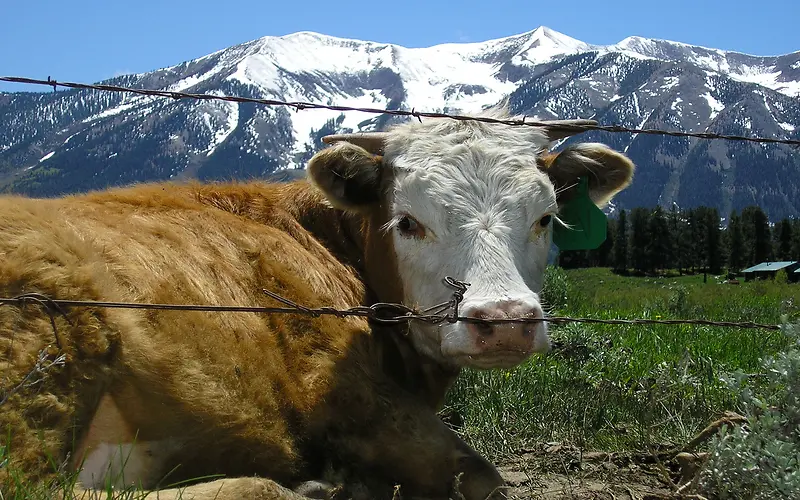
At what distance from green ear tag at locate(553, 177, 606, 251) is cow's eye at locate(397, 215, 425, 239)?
1.31 m

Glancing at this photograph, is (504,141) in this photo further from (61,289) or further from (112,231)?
(61,289)

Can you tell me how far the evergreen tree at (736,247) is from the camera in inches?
5010

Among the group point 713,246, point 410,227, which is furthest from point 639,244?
point 410,227

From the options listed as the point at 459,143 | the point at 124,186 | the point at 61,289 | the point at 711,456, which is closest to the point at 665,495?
the point at 711,456

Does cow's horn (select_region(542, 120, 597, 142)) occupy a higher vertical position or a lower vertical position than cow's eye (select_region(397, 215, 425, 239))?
higher

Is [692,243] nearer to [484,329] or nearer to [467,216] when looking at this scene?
[467,216]

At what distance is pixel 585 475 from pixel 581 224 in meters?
1.84

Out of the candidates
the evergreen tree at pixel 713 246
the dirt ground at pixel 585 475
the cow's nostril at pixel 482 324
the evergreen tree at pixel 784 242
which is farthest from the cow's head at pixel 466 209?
the evergreen tree at pixel 713 246

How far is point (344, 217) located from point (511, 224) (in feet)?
5.34

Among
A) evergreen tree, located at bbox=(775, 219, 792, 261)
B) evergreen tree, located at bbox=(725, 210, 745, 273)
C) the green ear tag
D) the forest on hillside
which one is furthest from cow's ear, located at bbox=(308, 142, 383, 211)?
evergreen tree, located at bbox=(775, 219, 792, 261)

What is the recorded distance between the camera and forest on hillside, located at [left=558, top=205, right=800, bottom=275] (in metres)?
127

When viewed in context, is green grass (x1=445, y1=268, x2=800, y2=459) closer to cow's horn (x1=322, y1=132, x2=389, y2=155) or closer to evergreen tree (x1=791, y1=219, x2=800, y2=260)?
cow's horn (x1=322, y1=132, x2=389, y2=155)

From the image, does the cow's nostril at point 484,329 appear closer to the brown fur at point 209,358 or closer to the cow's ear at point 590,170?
the brown fur at point 209,358

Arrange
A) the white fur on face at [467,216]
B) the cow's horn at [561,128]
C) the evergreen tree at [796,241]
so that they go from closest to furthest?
the white fur on face at [467,216]
the cow's horn at [561,128]
the evergreen tree at [796,241]
